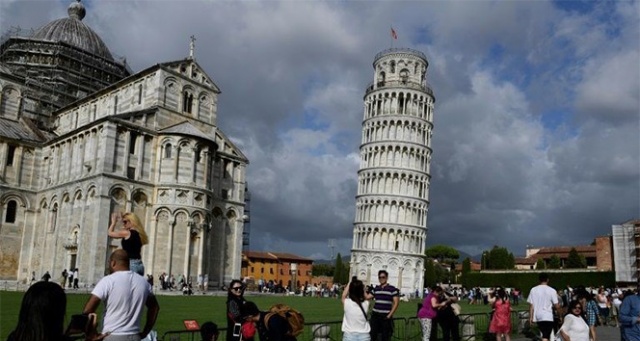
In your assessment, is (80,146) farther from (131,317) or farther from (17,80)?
(131,317)

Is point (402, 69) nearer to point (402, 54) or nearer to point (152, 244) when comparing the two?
point (402, 54)

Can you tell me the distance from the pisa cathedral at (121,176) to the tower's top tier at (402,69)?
32.4m

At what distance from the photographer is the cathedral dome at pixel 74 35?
5094 cm

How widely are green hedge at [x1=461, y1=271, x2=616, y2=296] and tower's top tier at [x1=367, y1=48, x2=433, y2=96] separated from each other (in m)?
23.2

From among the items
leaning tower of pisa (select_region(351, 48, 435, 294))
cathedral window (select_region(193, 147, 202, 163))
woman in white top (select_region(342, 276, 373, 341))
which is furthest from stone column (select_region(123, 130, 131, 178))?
leaning tower of pisa (select_region(351, 48, 435, 294))

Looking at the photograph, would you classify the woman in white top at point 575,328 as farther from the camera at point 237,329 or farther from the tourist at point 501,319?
the camera at point 237,329

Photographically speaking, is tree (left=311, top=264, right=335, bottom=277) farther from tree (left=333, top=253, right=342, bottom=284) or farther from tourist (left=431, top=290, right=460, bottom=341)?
tourist (left=431, top=290, right=460, bottom=341)

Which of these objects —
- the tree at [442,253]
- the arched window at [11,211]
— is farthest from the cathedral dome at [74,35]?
the tree at [442,253]

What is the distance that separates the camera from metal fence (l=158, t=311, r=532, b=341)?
1080 cm

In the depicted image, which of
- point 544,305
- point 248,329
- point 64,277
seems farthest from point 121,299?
point 64,277

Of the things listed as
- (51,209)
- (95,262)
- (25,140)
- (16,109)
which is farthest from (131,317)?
(16,109)

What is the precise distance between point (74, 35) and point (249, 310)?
5094 cm

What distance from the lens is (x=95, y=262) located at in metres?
33.1

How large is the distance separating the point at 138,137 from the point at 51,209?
8.24m
